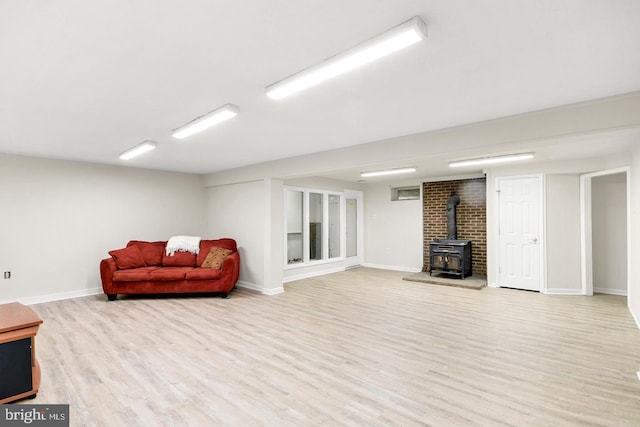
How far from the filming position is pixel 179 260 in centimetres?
601

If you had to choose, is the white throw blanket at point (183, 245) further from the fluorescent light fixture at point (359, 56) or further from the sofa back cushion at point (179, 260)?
the fluorescent light fixture at point (359, 56)

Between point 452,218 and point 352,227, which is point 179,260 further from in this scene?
point 452,218

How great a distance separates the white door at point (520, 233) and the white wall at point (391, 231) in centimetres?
204

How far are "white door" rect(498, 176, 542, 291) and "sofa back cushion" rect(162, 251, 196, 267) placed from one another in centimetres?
594

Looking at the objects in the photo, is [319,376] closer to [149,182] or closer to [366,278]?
[366,278]

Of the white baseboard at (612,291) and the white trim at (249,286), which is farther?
the white trim at (249,286)

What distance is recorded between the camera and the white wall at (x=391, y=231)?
7938 mm

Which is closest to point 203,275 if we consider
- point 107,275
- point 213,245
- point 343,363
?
point 213,245

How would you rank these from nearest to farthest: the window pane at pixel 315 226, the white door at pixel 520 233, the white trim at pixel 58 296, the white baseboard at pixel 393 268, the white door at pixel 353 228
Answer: the white trim at pixel 58 296, the white door at pixel 520 233, the window pane at pixel 315 226, the white baseboard at pixel 393 268, the white door at pixel 353 228

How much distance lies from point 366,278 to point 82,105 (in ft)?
19.5

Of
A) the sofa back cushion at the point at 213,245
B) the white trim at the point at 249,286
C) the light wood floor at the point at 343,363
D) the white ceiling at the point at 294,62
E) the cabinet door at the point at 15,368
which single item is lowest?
the light wood floor at the point at 343,363

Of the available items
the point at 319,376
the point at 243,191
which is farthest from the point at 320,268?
the point at 319,376

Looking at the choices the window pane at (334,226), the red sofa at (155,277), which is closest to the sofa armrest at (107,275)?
the red sofa at (155,277)

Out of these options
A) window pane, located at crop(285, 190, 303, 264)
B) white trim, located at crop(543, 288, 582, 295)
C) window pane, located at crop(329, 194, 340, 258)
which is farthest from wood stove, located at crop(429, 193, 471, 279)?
window pane, located at crop(285, 190, 303, 264)
